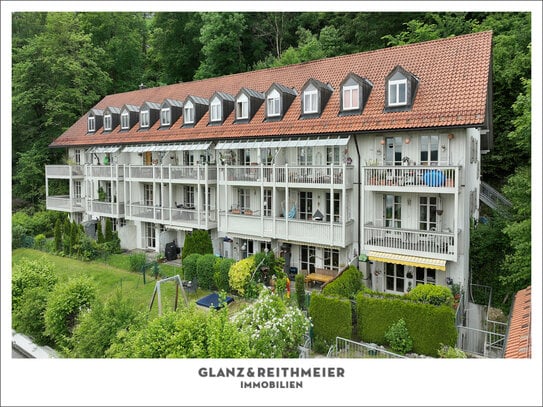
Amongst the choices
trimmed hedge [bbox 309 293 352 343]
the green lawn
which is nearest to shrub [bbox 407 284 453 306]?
trimmed hedge [bbox 309 293 352 343]

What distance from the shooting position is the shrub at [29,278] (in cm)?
1476

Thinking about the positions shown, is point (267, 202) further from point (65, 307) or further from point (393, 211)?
point (65, 307)

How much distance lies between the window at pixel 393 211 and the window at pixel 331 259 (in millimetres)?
2770

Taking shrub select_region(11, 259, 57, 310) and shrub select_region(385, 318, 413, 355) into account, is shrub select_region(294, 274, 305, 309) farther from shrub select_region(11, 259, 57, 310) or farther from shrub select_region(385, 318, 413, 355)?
shrub select_region(11, 259, 57, 310)

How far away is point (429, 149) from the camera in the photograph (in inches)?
625

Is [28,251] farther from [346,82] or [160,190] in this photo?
[346,82]

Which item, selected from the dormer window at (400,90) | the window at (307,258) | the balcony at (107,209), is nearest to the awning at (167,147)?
the balcony at (107,209)

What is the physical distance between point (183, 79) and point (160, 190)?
58.1ft

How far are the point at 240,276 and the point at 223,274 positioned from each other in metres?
1.06

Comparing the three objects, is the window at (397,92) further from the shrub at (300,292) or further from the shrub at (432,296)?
the shrub at (300,292)

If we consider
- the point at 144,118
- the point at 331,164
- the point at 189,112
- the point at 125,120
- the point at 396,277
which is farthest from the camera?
the point at 125,120

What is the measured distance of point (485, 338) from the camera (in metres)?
12.7

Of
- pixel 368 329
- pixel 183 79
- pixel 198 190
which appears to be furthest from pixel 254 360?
pixel 183 79

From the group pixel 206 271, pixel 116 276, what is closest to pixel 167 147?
pixel 116 276
